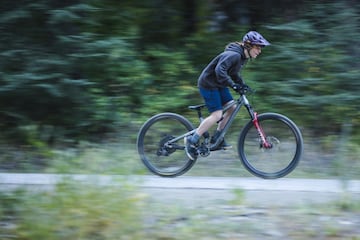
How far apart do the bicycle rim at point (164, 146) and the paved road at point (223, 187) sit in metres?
0.21

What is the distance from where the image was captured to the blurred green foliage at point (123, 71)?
8.93 metres

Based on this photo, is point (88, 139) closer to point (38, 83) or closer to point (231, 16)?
point (38, 83)

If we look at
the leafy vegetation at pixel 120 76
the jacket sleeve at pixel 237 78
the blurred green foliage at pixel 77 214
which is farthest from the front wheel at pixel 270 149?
the blurred green foliage at pixel 77 214

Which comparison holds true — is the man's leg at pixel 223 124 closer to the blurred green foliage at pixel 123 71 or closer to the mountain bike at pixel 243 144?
the mountain bike at pixel 243 144

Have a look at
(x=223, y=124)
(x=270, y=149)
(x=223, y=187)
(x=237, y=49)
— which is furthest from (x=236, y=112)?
(x=223, y=187)

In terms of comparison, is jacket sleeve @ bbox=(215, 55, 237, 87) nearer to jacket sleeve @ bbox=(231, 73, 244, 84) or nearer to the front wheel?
jacket sleeve @ bbox=(231, 73, 244, 84)

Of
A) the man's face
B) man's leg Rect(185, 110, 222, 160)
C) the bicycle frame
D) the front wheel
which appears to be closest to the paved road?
the front wheel

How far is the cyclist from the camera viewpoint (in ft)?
22.8

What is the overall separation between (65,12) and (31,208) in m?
4.42

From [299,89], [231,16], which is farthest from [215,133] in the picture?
[231,16]

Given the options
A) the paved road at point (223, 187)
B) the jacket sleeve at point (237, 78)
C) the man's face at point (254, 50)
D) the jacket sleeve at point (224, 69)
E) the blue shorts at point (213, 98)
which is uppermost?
the man's face at point (254, 50)

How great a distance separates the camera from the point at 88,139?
9156mm

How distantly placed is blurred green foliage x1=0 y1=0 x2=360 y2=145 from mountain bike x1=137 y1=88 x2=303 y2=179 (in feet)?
4.94

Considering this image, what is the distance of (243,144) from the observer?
23.8 ft
